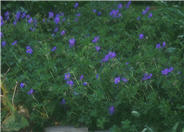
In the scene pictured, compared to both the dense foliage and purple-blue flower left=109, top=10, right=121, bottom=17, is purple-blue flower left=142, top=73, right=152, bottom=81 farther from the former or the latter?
purple-blue flower left=109, top=10, right=121, bottom=17

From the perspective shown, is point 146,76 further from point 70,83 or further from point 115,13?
point 115,13

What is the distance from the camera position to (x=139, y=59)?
3025 mm

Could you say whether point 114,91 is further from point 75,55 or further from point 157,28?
→ point 157,28

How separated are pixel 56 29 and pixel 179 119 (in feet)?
7.47

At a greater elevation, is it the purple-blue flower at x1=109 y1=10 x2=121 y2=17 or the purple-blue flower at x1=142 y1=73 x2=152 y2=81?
the purple-blue flower at x1=109 y1=10 x2=121 y2=17

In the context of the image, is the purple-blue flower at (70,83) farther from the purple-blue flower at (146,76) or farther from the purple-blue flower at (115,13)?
the purple-blue flower at (115,13)

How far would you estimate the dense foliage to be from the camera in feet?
8.37

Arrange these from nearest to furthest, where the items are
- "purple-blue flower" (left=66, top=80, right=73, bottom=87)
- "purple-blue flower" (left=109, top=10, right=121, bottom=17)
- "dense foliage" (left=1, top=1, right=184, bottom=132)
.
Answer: "dense foliage" (left=1, top=1, right=184, bottom=132), "purple-blue flower" (left=66, top=80, right=73, bottom=87), "purple-blue flower" (left=109, top=10, right=121, bottom=17)

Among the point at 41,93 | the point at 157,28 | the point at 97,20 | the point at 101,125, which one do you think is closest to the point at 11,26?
the point at 97,20

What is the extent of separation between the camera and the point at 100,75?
2807 mm

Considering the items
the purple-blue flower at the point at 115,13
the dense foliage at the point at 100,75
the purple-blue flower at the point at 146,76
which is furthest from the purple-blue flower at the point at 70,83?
the purple-blue flower at the point at 115,13

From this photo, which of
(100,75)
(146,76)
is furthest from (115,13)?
(146,76)

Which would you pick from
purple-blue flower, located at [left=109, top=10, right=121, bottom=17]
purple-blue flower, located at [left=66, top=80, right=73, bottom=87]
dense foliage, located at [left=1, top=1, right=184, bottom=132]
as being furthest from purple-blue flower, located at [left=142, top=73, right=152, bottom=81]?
purple-blue flower, located at [left=109, top=10, right=121, bottom=17]

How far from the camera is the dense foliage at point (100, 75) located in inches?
100
